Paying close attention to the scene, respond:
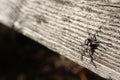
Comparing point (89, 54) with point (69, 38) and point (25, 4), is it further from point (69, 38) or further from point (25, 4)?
point (25, 4)

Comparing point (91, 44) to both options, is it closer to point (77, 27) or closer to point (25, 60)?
point (77, 27)

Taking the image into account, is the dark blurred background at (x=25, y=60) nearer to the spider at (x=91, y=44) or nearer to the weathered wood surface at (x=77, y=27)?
the weathered wood surface at (x=77, y=27)

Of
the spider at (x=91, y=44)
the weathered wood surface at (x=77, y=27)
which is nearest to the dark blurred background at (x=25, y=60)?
the weathered wood surface at (x=77, y=27)

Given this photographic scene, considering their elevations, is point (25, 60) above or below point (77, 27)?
below

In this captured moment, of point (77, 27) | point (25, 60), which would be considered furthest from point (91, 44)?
point (25, 60)

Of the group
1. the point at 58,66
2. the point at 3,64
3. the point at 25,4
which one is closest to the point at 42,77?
the point at 58,66

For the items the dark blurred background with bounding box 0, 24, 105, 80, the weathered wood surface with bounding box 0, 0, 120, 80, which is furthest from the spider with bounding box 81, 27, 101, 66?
the dark blurred background with bounding box 0, 24, 105, 80
